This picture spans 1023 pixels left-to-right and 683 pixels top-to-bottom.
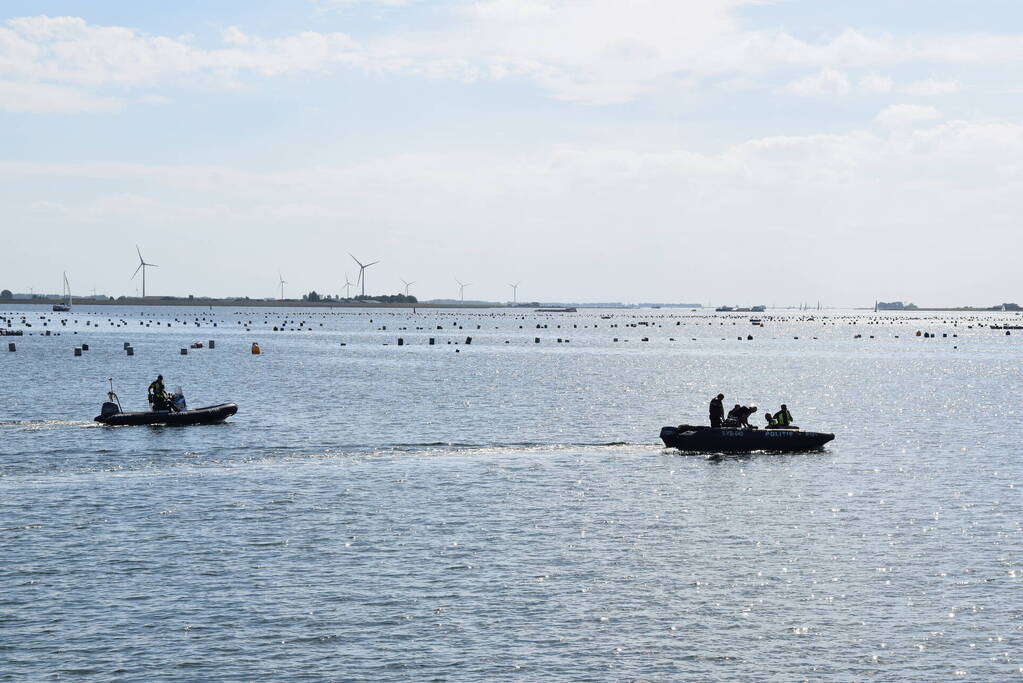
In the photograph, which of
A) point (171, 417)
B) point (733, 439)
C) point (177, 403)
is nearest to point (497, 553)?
point (733, 439)

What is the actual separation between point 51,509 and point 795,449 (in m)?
42.7

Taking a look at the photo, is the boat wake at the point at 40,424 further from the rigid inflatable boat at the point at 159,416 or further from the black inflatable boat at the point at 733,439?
the black inflatable boat at the point at 733,439

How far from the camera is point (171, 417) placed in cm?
7750

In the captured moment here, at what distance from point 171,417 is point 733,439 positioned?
38.0 m

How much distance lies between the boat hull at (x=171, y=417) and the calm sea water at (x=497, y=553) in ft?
3.20

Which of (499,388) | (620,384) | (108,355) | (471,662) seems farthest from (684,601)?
(108,355)

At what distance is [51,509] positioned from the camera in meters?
47.8

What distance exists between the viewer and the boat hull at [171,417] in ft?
249

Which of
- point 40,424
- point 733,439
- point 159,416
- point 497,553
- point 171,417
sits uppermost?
point 159,416

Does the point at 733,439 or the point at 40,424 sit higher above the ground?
the point at 733,439

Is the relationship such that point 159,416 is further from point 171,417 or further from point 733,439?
point 733,439

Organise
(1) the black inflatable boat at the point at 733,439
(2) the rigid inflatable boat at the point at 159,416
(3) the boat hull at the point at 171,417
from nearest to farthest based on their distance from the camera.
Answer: (1) the black inflatable boat at the point at 733,439 → (2) the rigid inflatable boat at the point at 159,416 → (3) the boat hull at the point at 171,417

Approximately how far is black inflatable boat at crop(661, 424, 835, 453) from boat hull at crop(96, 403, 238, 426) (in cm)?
3289

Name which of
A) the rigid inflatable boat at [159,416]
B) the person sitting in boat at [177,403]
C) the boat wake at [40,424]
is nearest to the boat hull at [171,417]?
the rigid inflatable boat at [159,416]
